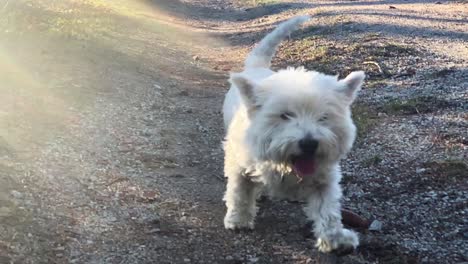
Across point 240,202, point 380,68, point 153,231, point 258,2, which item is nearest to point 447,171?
point 240,202

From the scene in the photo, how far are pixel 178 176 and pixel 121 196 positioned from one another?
36.5 inches

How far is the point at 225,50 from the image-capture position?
16375 millimetres

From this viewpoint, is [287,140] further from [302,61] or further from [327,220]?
[302,61]

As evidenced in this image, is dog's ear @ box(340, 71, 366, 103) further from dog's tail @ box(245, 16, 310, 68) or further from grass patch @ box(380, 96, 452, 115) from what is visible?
grass patch @ box(380, 96, 452, 115)

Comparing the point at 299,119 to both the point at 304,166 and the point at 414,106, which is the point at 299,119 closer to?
the point at 304,166

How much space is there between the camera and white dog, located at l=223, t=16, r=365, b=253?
4.09 metres

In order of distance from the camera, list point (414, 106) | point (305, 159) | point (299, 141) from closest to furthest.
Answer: point (299, 141) < point (305, 159) < point (414, 106)

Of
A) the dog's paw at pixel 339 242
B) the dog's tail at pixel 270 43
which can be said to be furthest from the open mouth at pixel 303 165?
the dog's tail at pixel 270 43

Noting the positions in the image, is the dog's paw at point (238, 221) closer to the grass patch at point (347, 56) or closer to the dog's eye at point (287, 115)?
the dog's eye at point (287, 115)

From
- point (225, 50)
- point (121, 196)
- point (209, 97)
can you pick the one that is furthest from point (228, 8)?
point (121, 196)

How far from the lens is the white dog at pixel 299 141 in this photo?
409 cm

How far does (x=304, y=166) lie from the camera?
421cm

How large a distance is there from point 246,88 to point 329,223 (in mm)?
1185

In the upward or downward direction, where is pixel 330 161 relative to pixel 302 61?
upward
